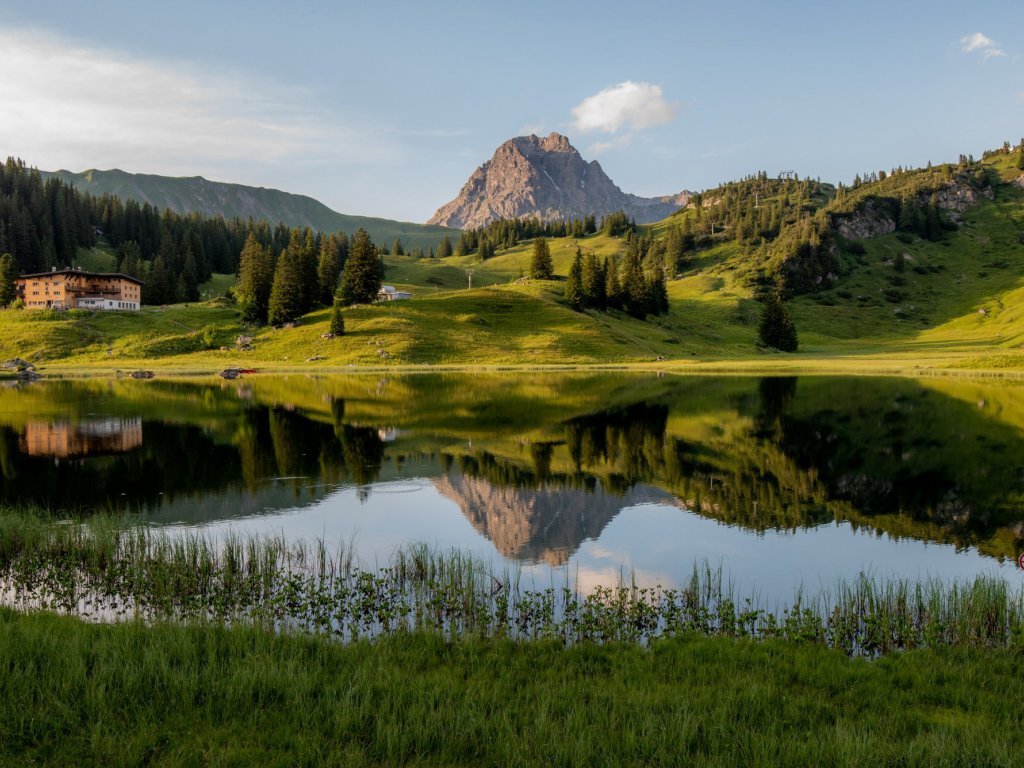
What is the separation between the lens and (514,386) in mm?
85250

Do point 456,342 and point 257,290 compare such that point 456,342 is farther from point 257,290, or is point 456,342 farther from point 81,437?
point 81,437

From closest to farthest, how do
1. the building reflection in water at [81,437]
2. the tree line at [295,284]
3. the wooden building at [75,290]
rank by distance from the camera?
the building reflection in water at [81,437] → the tree line at [295,284] → the wooden building at [75,290]

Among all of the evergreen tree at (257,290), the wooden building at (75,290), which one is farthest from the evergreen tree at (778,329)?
the wooden building at (75,290)

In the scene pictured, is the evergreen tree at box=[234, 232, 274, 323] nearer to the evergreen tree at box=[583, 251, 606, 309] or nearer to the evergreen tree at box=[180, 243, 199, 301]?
the evergreen tree at box=[180, 243, 199, 301]

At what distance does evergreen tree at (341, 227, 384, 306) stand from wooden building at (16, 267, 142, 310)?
183 feet

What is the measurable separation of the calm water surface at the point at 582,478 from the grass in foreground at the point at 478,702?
626 centimetres

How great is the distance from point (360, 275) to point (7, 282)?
286ft

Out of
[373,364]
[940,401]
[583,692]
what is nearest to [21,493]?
[583,692]

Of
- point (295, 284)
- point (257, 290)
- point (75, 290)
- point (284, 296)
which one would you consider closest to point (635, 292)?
point (295, 284)

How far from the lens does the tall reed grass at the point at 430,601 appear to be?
46.3 ft

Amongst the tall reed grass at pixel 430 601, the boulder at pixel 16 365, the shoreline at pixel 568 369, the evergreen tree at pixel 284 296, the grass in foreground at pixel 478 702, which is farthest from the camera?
the evergreen tree at pixel 284 296

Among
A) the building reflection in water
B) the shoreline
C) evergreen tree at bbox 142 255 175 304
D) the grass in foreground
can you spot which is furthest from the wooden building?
the grass in foreground

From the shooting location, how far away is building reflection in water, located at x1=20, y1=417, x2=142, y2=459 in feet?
128

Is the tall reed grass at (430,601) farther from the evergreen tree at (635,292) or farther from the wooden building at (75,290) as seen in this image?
the wooden building at (75,290)
